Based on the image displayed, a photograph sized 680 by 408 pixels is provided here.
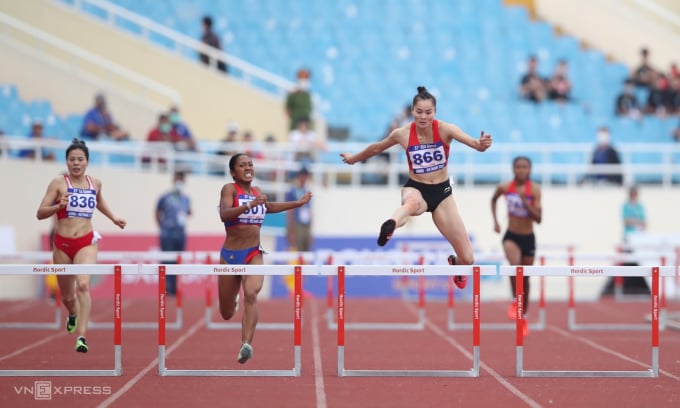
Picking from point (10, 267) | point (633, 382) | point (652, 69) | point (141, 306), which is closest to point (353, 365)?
point (633, 382)

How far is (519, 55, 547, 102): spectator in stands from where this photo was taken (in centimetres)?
2727

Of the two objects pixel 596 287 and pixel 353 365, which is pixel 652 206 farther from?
pixel 353 365

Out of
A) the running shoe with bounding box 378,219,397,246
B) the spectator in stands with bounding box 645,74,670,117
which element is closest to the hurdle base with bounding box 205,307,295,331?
the running shoe with bounding box 378,219,397,246

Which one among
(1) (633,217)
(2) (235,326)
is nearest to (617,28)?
(1) (633,217)

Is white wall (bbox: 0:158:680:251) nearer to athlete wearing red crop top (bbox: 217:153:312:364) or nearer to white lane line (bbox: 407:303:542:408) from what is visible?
white lane line (bbox: 407:303:542:408)

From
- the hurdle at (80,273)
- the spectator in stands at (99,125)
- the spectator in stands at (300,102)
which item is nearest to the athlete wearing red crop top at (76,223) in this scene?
the hurdle at (80,273)

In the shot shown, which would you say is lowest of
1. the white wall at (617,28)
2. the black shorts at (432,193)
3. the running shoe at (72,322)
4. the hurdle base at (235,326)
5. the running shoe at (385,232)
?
the hurdle base at (235,326)

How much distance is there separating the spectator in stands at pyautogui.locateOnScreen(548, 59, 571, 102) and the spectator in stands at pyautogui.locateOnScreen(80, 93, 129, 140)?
1084 centimetres

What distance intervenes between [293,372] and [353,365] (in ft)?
3.56

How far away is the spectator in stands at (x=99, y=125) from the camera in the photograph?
70.4 feet

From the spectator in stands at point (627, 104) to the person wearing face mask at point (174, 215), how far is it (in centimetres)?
1203

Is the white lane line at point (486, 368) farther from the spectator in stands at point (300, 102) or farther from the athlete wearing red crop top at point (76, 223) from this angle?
the spectator in stands at point (300, 102)

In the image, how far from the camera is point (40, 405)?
837 cm

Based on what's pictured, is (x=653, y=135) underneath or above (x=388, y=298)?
above
